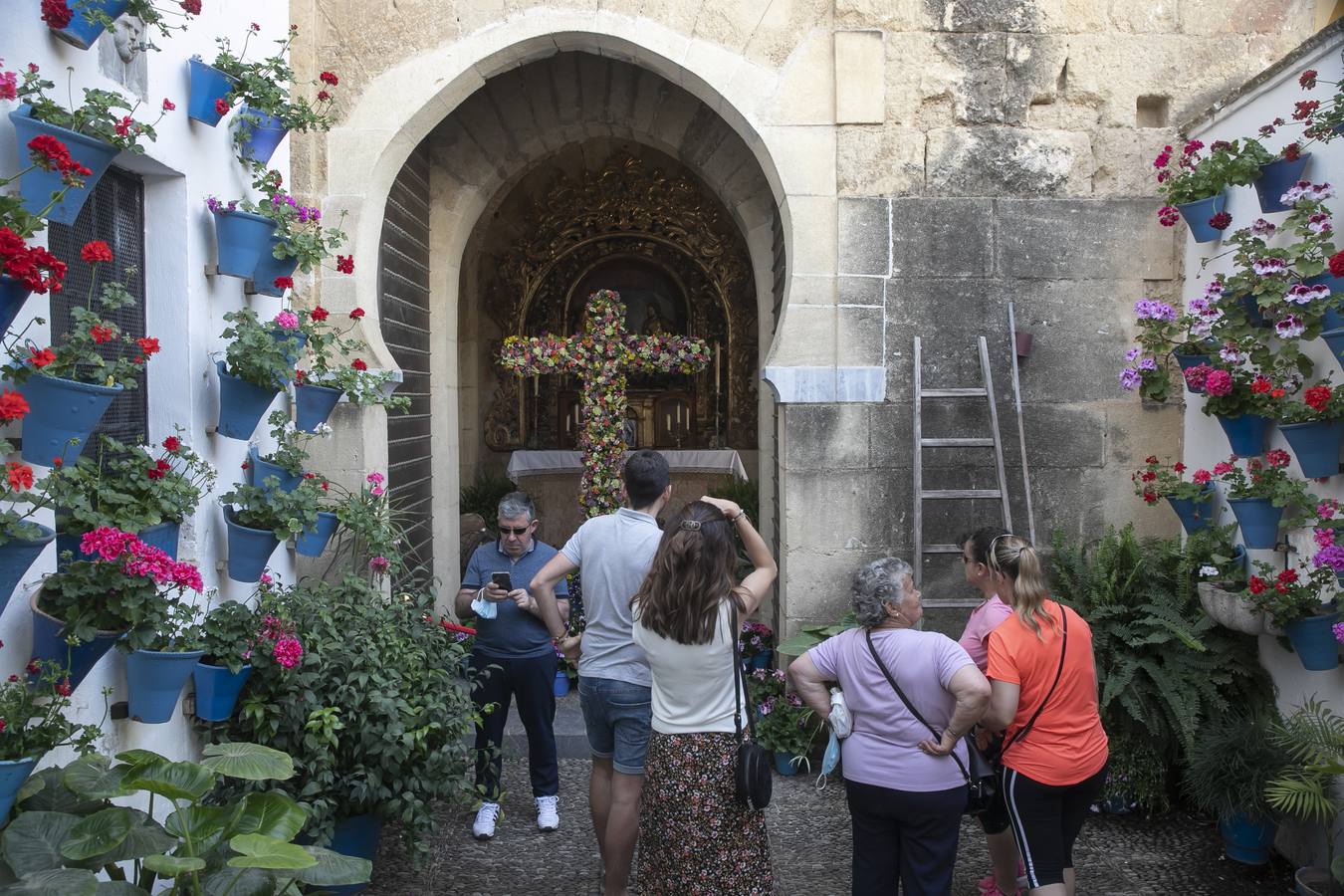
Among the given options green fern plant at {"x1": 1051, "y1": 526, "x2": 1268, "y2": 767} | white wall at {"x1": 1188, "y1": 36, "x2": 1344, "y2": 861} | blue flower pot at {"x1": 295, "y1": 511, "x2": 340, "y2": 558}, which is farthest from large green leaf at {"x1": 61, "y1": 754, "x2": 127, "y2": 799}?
white wall at {"x1": 1188, "y1": 36, "x2": 1344, "y2": 861}

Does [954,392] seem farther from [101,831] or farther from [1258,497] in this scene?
[101,831]

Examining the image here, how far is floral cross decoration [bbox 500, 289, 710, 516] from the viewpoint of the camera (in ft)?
23.3

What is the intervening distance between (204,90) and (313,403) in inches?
52.3

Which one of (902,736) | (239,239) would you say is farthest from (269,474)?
(902,736)

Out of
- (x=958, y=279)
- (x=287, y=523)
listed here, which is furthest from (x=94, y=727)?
(x=958, y=279)

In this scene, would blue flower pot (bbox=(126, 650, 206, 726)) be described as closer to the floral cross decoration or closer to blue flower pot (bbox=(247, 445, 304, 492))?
blue flower pot (bbox=(247, 445, 304, 492))

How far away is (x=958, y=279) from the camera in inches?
222

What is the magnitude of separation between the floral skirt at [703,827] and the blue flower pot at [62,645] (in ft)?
5.41

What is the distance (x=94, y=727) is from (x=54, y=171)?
59.1 inches

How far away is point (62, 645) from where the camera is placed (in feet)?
9.54

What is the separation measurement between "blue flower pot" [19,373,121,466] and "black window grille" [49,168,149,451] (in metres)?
0.61

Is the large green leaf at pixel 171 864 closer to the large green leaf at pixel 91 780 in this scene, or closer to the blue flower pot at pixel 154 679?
the large green leaf at pixel 91 780

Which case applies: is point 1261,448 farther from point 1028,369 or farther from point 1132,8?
point 1132,8

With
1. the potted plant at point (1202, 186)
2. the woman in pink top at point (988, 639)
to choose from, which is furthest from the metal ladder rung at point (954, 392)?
the woman in pink top at point (988, 639)
